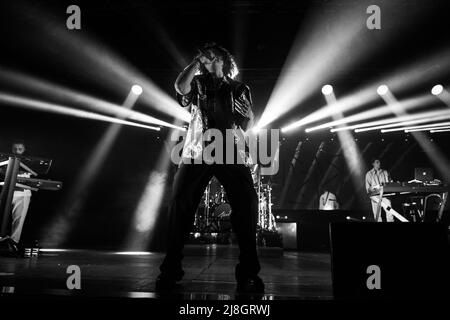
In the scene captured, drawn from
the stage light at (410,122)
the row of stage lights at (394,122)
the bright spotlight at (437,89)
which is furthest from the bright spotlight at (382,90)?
the stage light at (410,122)

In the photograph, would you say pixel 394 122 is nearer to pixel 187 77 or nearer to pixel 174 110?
pixel 174 110

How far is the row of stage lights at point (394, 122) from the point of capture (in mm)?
7340

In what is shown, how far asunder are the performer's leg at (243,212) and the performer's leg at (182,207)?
0.14m

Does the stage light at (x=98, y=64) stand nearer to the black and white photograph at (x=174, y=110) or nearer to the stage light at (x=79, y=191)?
the black and white photograph at (x=174, y=110)

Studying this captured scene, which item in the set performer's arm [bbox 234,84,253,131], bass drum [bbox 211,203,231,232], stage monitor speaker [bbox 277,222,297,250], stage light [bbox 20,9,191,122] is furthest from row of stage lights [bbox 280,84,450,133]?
performer's arm [bbox 234,84,253,131]

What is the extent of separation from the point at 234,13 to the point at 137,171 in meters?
3.97

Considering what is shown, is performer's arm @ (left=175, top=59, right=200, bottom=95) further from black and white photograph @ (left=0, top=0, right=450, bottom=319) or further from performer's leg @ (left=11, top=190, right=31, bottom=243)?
performer's leg @ (left=11, top=190, right=31, bottom=243)

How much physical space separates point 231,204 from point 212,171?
239mm

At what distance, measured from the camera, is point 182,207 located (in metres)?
1.90

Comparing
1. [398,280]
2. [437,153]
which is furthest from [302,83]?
[398,280]

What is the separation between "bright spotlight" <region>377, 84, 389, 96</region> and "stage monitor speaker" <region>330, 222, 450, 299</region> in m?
6.19

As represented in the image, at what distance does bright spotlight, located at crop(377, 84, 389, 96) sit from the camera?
7098 millimetres

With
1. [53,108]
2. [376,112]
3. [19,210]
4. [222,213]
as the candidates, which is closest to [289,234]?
[222,213]
